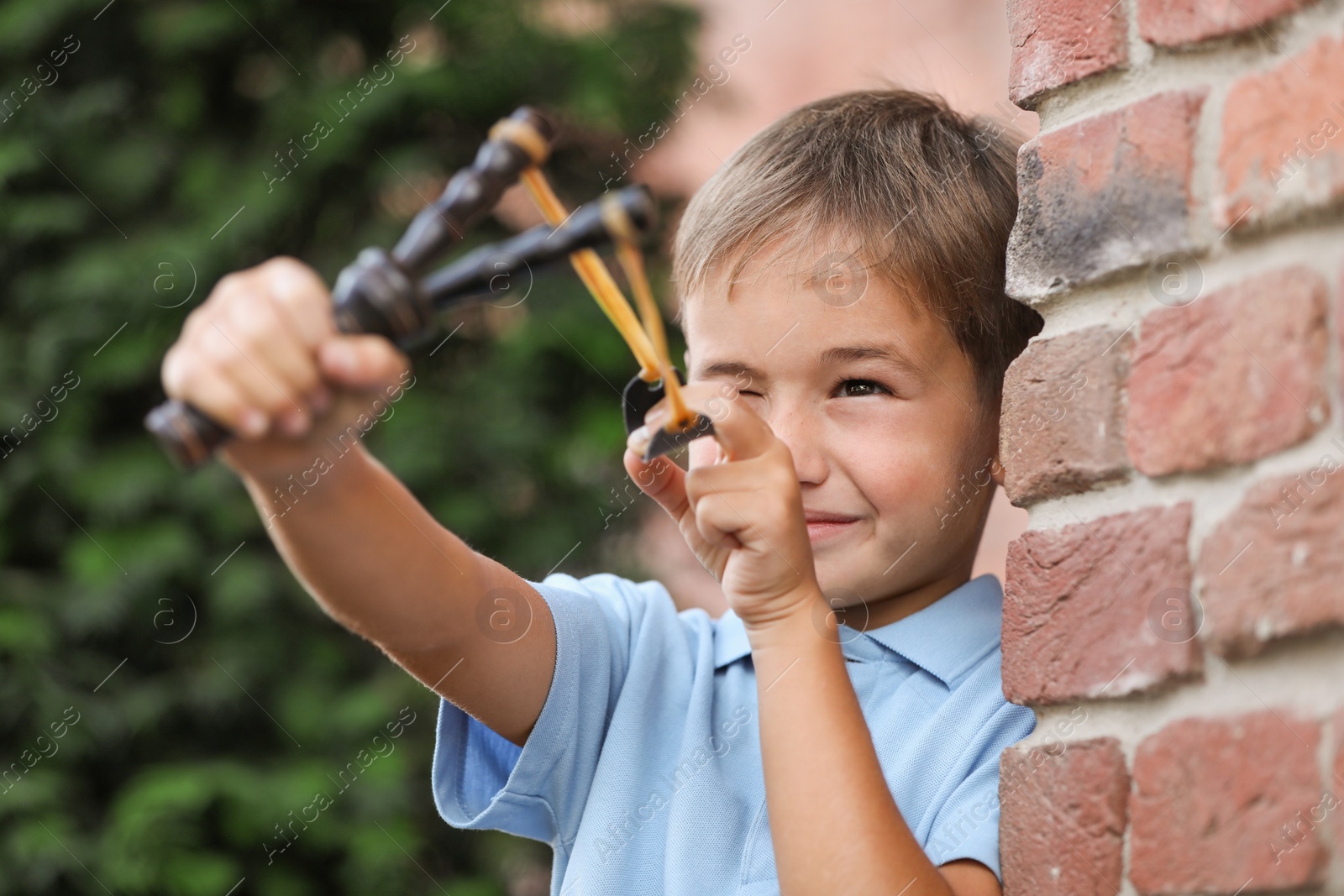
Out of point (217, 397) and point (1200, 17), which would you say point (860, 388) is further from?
point (217, 397)

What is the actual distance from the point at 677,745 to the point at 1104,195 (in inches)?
28.5

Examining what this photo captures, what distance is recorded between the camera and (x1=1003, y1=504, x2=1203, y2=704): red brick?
2.81 feet

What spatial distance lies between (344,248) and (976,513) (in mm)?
1905

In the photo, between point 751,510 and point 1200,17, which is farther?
point 751,510

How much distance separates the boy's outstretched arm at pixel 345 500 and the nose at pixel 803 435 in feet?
0.98

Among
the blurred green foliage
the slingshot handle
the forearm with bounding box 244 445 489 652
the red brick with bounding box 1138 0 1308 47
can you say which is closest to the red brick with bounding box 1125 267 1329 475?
the red brick with bounding box 1138 0 1308 47

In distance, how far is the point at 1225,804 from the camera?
804 mm

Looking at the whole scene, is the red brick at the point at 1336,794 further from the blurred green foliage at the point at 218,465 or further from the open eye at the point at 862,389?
the blurred green foliage at the point at 218,465

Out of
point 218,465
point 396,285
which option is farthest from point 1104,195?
point 218,465

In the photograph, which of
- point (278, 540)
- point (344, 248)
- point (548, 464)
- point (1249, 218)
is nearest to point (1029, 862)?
point (1249, 218)

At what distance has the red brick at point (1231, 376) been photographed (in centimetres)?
78

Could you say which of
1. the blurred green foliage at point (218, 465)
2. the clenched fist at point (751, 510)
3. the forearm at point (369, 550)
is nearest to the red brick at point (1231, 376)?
the clenched fist at point (751, 510)

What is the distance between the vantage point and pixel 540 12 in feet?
10.0

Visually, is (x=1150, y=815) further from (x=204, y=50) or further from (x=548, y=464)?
(x=204, y=50)
